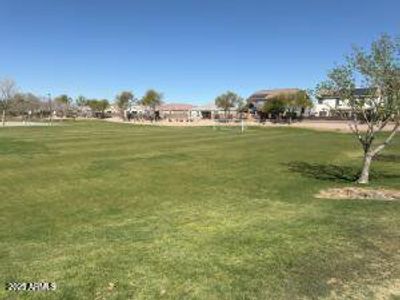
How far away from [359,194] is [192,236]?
355 inches

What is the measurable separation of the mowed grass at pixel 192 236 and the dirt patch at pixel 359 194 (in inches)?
29.4

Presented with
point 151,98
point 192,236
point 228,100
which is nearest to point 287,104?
point 228,100

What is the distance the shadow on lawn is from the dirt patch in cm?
320

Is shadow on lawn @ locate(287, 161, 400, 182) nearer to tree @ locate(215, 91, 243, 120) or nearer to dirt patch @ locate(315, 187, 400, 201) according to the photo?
dirt patch @ locate(315, 187, 400, 201)

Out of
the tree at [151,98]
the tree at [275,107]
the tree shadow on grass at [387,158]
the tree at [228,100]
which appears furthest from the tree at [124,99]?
the tree shadow on grass at [387,158]

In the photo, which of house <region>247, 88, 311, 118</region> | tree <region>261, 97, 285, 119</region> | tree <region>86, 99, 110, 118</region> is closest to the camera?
tree <region>261, 97, 285, 119</region>

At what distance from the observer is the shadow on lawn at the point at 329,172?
909 inches

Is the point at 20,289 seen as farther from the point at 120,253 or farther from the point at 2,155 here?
Answer: the point at 2,155

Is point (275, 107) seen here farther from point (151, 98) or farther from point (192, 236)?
point (192, 236)

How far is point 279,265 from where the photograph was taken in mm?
9375

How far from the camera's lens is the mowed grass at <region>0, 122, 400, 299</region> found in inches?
332

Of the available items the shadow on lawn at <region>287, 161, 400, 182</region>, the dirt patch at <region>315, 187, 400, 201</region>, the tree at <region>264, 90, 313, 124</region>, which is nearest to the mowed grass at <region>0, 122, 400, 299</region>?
the shadow on lawn at <region>287, 161, 400, 182</region>

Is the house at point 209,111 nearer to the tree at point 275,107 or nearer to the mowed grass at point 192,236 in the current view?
the tree at point 275,107

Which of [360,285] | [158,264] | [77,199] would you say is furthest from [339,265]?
[77,199]
